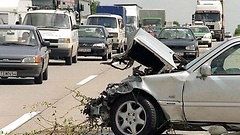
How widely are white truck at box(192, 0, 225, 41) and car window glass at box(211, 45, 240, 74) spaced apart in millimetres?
52485

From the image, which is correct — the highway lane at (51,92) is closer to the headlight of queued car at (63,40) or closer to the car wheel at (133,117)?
the headlight of queued car at (63,40)

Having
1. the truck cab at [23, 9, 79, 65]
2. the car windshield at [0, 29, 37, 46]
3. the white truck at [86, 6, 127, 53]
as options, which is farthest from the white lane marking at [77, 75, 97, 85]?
the white truck at [86, 6, 127, 53]

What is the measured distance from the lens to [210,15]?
205 ft

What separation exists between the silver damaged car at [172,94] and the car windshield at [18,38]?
9.13 metres

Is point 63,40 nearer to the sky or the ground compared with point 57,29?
nearer to the ground

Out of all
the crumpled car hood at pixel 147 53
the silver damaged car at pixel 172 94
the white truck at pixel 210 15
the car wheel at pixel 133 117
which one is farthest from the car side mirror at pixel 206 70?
the white truck at pixel 210 15

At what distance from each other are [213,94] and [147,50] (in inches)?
43.6

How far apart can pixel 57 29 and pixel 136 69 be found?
54.5 ft

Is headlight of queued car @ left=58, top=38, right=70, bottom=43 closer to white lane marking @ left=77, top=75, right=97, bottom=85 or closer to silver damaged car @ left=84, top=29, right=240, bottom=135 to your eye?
white lane marking @ left=77, top=75, right=97, bottom=85

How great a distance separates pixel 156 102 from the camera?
8.99 meters

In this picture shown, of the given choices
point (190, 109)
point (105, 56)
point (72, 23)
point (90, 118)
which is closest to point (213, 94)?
point (190, 109)

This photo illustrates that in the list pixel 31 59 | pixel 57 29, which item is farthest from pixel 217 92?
pixel 57 29

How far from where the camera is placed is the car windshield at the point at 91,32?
1184 inches

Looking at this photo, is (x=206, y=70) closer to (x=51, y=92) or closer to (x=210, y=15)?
(x=51, y=92)
